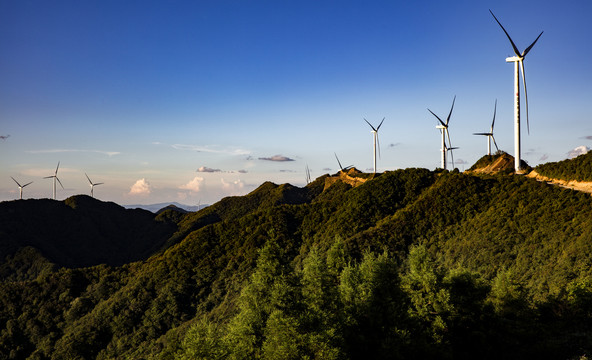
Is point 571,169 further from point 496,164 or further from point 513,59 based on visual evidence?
point 496,164

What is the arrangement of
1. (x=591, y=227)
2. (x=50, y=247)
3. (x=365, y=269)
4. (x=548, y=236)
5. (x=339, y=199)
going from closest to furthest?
1. (x=365, y=269)
2. (x=591, y=227)
3. (x=548, y=236)
4. (x=339, y=199)
5. (x=50, y=247)

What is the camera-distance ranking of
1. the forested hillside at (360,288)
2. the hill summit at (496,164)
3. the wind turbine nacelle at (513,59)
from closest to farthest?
the forested hillside at (360,288) < the wind turbine nacelle at (513,59) < the hill summit at (496,164)

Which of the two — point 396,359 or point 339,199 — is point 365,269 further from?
point 339,199

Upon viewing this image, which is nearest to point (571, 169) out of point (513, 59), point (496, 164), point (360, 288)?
point (513, 59)

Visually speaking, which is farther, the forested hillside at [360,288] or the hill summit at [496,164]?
the hill summit at [496,164]

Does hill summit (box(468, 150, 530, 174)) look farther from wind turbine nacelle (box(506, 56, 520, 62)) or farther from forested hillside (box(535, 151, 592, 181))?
wind turbine nacelle (box(506, 56, 520, 62))

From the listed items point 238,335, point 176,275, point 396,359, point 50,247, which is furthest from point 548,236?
point 50,247

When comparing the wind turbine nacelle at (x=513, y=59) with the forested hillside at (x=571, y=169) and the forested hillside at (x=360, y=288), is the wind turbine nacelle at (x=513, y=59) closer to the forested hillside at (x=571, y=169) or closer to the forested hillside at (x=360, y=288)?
the forested hillside at (x=571, y=169)

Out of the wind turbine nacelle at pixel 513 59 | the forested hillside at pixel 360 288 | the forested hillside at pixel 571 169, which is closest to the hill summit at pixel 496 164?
the forested hillside at pixel 360 288
